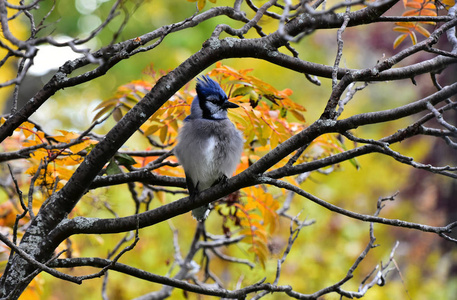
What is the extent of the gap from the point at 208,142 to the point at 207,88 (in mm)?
371

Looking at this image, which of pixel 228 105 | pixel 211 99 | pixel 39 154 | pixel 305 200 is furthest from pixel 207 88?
pixel 305 200

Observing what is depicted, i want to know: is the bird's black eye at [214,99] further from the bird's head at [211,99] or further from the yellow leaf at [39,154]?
the yellow leaf at [39,154]

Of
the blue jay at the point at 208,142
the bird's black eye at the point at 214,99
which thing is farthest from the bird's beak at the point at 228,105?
the bird's black eye at the point at 214,99

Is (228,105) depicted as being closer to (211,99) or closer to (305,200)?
(211,99)

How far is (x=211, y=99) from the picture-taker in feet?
9.87

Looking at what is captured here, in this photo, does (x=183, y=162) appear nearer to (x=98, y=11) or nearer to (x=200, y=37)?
(x=200, y=37)

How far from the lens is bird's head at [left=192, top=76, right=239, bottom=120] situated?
2926 mm

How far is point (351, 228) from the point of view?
6.57 m

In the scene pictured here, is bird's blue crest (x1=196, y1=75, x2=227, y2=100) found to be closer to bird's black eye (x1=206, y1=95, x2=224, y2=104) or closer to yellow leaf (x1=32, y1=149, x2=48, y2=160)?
bird's black eye (x1=206, y1=95, x2=224, y2=104)

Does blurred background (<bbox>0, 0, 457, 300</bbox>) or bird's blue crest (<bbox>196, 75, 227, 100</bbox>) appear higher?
blurred background (<bbox>0, 0, 457, 300</bbox>)

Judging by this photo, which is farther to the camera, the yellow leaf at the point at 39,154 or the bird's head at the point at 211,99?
the bird's head at the point at 211,99

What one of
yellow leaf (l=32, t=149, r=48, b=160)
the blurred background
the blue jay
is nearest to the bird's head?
the blue jay

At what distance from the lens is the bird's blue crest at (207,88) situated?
117 inches

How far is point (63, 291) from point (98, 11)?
12.5 ft
